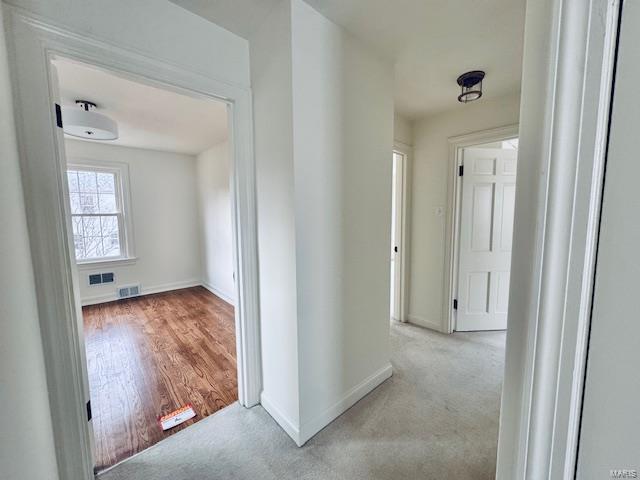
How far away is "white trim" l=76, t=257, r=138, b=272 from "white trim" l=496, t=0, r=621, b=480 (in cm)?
493

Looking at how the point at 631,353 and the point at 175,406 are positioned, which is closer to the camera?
the point at 631,353

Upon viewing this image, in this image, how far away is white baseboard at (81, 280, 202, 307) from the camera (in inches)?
151

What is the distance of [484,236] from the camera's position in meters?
2.77

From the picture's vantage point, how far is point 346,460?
1405mm

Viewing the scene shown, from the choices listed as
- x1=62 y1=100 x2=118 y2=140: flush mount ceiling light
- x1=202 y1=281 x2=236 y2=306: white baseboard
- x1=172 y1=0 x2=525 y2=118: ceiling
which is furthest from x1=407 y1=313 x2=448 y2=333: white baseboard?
x1=62 y1=100 x2=118 y2=140: flush mount ceiling light

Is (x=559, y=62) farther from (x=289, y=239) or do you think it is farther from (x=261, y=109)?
(x=261, y=109)

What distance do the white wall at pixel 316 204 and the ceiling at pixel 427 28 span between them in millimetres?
91

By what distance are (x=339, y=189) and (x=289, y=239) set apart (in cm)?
45

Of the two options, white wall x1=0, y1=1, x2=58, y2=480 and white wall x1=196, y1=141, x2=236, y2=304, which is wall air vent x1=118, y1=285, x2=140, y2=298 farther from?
white wall x1=0, y1=1, x2=58, y2=480

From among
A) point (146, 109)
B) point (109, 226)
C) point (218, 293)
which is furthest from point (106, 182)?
point (218, 293)

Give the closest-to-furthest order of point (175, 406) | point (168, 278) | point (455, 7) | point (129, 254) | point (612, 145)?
point (612, 145) < point (455, 7) < point (175, 406) < point (129, 254) < point (168, 278)

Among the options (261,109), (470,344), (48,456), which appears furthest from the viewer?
(470,344)

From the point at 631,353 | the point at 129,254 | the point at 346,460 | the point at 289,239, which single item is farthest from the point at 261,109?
the point at 129,254

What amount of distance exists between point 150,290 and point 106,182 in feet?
5.88
